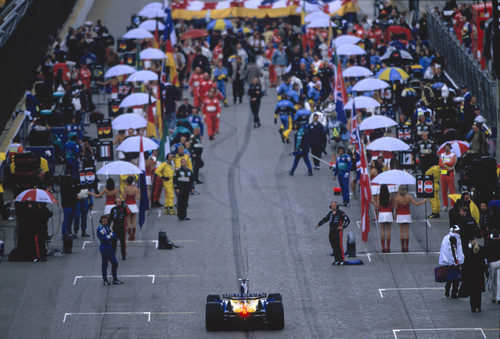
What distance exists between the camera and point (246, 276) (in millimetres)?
23797

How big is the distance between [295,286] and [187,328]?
3293 millimetres

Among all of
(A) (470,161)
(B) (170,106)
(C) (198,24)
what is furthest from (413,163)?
(C) (198,24)

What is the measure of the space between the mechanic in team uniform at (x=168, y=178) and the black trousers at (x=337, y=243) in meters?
5.89

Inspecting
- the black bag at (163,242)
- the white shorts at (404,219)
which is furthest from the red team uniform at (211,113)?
the white shorts at (404,219)

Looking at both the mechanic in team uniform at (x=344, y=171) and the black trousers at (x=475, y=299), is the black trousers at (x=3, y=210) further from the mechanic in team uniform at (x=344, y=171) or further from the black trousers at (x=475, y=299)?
the black trousers at (x=475, y=299)

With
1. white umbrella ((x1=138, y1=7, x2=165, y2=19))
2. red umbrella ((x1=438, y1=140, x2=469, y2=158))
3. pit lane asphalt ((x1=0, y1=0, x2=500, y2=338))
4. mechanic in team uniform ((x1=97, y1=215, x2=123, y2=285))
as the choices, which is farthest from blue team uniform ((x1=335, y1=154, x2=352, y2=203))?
white umbrella ((x1=138, y1=7, x2=165, y2=19))

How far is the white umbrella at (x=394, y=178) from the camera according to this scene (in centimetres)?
2495

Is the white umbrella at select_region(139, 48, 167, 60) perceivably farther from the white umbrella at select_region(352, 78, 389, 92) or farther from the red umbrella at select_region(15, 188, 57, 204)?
the red umbrella at select_region(15, 188, 57, 204)

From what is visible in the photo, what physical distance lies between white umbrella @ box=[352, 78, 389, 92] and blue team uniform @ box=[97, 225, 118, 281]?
12.9 meters

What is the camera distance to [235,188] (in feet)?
103

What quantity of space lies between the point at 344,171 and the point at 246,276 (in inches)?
237

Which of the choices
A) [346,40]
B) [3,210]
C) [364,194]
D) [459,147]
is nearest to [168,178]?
[3,210]

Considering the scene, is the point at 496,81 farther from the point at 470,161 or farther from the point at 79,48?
the point at 79,48

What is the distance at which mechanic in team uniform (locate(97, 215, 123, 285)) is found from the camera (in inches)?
904
